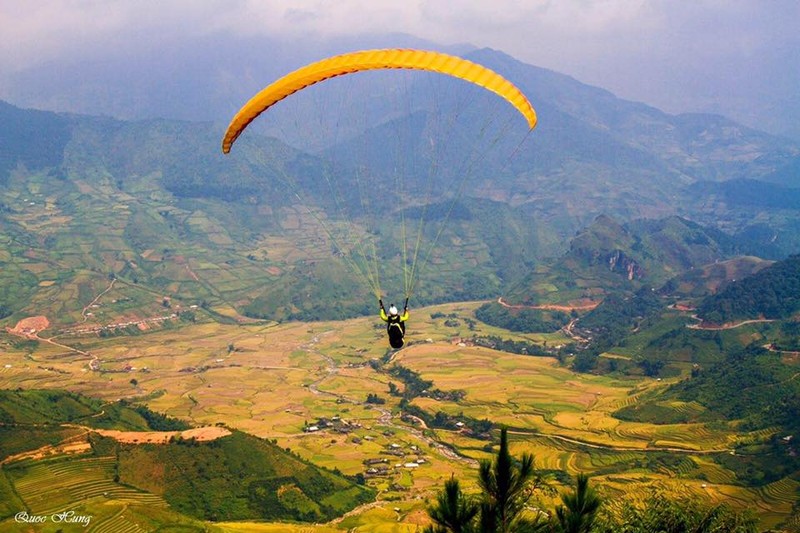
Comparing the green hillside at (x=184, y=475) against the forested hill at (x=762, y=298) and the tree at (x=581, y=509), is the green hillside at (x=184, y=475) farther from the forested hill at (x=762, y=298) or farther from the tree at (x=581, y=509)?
the forested hill at (x=762, y=298)

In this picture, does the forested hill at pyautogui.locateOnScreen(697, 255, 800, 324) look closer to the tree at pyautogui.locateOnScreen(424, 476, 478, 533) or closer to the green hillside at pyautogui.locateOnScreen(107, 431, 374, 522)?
the green hillside at pyautogui.locateOnScreen(107, 431, 374, 522)

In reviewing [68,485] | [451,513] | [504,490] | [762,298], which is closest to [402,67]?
[504,490]

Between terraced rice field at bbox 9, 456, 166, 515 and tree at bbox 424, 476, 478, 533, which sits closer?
tree at bbox 424, 476, 478, 533

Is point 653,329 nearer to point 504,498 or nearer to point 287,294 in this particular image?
point 287,294

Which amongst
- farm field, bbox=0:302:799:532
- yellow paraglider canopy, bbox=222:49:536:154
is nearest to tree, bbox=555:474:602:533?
yellow paraglider canopy, bbox=222:49:536:154

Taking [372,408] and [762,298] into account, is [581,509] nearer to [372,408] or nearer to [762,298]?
[372,408]

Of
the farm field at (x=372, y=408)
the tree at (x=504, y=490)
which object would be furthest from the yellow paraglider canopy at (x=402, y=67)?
the farm field at (x=372, y=408)
